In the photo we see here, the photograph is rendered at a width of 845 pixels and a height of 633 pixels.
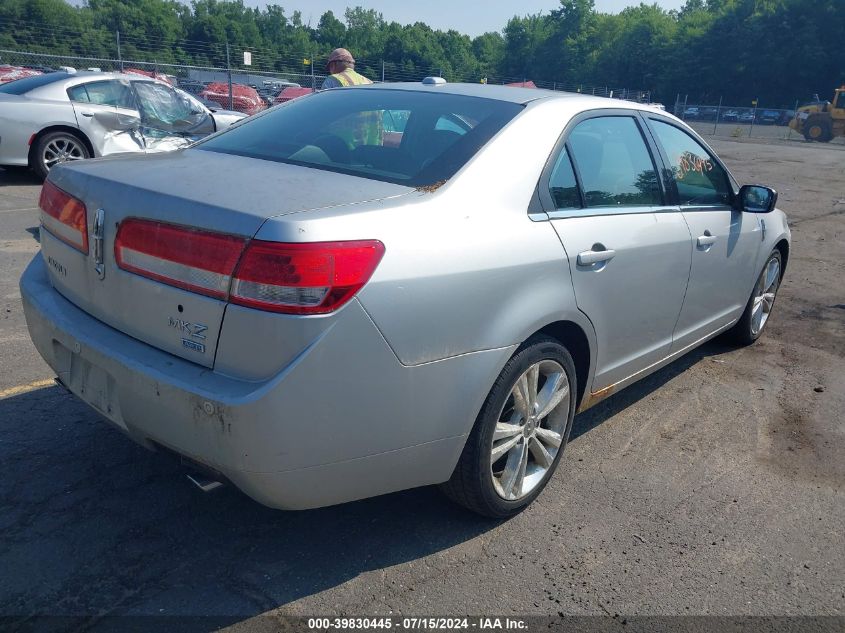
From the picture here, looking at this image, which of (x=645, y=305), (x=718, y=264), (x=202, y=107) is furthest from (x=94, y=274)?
(x=202, y=107)

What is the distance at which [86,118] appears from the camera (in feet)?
32.9

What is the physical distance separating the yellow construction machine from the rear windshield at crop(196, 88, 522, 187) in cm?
4120

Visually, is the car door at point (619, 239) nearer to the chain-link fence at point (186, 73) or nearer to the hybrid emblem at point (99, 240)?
the hybrid emblem at point (99, 240)

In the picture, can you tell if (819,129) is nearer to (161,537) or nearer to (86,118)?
(86,118)

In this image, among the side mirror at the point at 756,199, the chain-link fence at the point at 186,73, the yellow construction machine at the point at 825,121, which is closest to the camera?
the side mirror at the point at 756,199

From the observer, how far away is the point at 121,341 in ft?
8.29

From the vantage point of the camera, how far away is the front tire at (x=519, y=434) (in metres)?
2.72

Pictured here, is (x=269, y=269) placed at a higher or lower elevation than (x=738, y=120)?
higher

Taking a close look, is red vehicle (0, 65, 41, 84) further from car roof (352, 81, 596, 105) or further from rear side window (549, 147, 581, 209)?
rear side window (549, 147, 581, 209)

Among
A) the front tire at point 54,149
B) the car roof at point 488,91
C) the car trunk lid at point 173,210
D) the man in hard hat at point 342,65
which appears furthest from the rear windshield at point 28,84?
the car trunk lid at point 173,210

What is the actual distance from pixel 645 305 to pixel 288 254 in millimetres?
2005

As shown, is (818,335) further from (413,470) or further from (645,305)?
(413,470)

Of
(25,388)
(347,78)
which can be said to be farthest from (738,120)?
(25,388)

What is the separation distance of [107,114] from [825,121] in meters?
38.1
